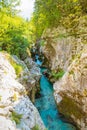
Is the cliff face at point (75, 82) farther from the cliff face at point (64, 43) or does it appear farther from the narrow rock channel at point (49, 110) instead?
the narrow rock channel at point (49, 110)

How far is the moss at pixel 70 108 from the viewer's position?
13512 millimetres

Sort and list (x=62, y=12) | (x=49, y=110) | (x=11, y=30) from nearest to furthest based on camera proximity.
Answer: (x=49, y=110), (x=62, y=12), (x=11, y=30)

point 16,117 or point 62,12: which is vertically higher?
point 62,12

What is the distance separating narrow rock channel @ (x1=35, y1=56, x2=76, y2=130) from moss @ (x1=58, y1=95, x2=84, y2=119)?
1015 millimetres

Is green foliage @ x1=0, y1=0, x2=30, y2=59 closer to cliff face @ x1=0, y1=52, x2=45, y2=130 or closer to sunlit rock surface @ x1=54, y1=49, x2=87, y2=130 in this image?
sunlit rock surface @ x1=54, y1=49, x2=87, y2=130

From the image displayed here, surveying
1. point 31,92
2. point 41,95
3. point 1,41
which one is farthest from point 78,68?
point 1,41

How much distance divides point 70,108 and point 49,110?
429 centimetres

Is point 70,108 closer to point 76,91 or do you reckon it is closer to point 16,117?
point 76,91

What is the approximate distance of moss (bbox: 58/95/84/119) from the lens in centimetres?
1351

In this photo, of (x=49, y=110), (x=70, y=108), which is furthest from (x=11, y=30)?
(x=70, y=108)

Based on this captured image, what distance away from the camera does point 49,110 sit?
59.8 ft

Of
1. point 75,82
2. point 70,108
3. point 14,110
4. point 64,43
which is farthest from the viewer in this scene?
point 64,43

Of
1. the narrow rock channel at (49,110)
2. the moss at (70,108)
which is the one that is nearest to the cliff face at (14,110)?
the moss at (70,108)

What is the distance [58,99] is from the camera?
15.0 m
